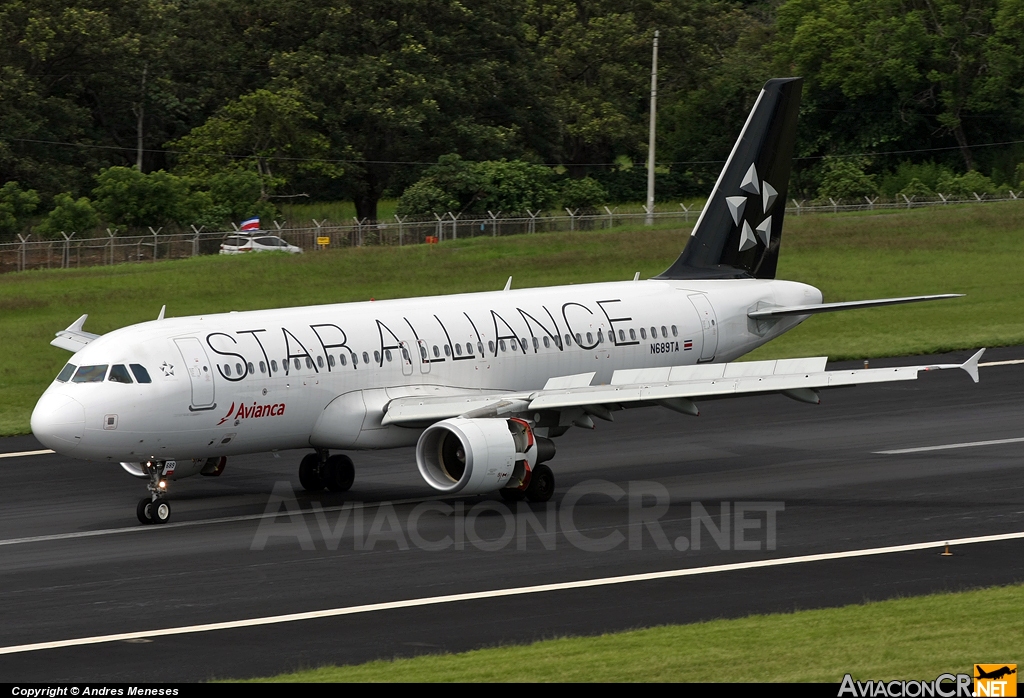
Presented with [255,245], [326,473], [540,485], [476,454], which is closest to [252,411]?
[326,473]

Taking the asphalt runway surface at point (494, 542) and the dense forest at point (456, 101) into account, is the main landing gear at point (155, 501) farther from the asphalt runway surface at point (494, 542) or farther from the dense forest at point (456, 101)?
the dense forest at point (456, 101)

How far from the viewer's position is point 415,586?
2558 cm

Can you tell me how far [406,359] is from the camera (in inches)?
1351

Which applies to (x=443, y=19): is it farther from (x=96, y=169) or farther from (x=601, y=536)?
(x=601, y=536)

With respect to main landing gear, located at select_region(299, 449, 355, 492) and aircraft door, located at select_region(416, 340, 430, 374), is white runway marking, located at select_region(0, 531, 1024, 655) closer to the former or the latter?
aircraft door, located at select_region(416, 340, 430, 374)

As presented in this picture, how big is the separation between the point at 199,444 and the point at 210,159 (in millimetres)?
65111

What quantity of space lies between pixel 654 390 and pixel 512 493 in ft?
12.0

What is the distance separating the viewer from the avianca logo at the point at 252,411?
31422 mm

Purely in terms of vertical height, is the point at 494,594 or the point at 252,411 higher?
the point at 252,411

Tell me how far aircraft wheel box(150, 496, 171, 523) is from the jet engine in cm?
525

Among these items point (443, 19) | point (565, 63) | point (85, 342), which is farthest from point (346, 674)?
point (565, 63)

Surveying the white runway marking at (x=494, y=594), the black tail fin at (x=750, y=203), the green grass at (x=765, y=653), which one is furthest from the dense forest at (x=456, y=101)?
the green grass at (x=765, y=653)

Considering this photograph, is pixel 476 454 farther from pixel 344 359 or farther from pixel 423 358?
pixel 423 358

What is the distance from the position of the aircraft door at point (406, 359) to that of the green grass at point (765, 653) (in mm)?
13465
